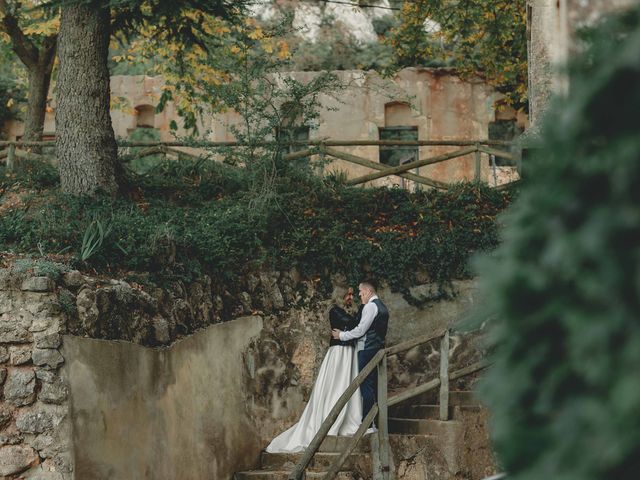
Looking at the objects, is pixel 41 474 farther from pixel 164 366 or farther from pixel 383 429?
pixel 383 429

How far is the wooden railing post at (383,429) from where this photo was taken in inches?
469

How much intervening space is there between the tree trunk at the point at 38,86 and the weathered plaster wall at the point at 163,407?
7767mm

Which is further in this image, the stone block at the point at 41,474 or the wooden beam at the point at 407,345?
the wooden beam at the point at 407,345

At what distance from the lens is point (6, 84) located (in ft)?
84.6

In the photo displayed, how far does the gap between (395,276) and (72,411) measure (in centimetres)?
637

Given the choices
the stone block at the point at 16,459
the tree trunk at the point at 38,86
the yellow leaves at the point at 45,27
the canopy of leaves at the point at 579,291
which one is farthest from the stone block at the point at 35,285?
the tree trunk at the point at 38,86

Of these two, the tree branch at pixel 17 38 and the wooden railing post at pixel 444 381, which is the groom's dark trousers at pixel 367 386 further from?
the tree branch at pixel 17 38

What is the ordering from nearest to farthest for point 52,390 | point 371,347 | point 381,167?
point 52,390 < point 371,347 < point 381,167

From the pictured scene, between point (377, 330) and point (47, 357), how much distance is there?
14.6 ft

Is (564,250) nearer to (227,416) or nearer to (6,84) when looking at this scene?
(227,416)

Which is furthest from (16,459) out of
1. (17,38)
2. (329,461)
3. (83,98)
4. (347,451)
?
(17,38)

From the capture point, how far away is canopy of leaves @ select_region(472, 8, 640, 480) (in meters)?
3.09

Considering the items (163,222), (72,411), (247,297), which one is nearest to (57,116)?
(163,222)

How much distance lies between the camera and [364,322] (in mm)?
12656
